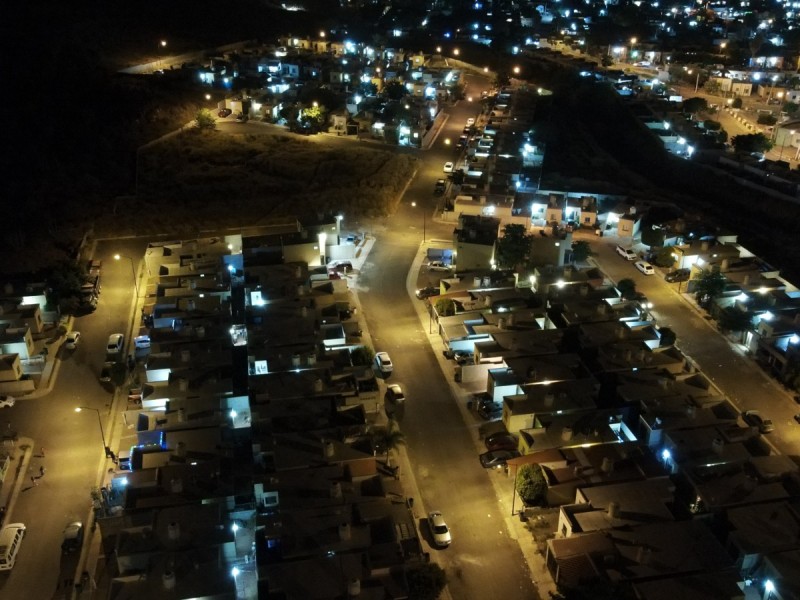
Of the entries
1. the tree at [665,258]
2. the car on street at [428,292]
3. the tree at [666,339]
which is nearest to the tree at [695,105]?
the tree at [665,258]

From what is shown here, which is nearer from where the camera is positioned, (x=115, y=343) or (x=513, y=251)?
(x=115, y=343)

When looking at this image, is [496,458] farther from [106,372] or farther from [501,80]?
[501,80]

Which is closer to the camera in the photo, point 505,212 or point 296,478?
point 296,478

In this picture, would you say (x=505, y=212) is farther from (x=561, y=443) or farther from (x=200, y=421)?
(x=200, y=421)

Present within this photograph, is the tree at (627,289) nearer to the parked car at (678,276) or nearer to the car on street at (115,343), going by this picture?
the parked car at (678,276)

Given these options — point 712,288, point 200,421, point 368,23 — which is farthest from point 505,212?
point 368,23

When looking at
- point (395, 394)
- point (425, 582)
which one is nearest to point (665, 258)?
point (395, 394)
